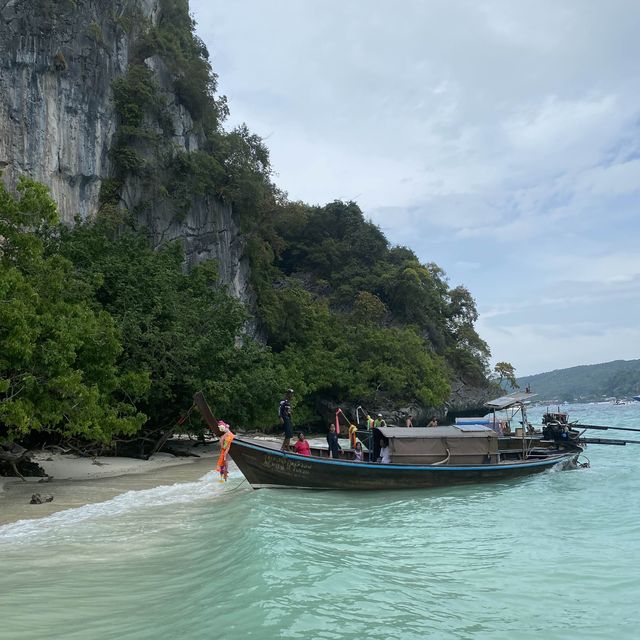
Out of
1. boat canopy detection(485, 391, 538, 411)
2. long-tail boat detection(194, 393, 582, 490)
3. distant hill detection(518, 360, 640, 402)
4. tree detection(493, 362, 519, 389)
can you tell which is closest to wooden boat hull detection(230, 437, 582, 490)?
long-tail boat detection(194, 393, 582, 490)

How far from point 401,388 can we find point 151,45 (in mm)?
25877

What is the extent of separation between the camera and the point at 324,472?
12.7 m

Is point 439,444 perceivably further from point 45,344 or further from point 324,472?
point 45,344

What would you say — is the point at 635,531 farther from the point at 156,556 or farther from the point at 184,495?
the point at 184,495

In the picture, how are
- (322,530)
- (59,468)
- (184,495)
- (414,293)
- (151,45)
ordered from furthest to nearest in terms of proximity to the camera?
1. (414,293)
2. (151,45)
3. (59,468)
4. (184,495)
5. (322,530)

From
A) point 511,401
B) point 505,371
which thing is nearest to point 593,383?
point 505,371

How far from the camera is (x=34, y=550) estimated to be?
788cm

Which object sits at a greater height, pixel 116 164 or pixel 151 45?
pixel 151 45

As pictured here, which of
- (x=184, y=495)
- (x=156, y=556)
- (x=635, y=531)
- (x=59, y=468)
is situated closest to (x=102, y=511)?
(x=184, y=495)

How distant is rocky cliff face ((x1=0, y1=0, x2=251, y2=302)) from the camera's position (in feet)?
73.3

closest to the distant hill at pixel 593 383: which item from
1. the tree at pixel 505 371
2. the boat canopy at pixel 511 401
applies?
the tree at pixel 505 371

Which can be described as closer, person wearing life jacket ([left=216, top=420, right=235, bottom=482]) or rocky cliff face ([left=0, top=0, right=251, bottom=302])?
person wearing life jacket ([left=216, top=420, right=235, bottom=482])

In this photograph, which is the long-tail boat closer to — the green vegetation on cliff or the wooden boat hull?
the wooden boat hull

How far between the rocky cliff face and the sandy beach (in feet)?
36.1
